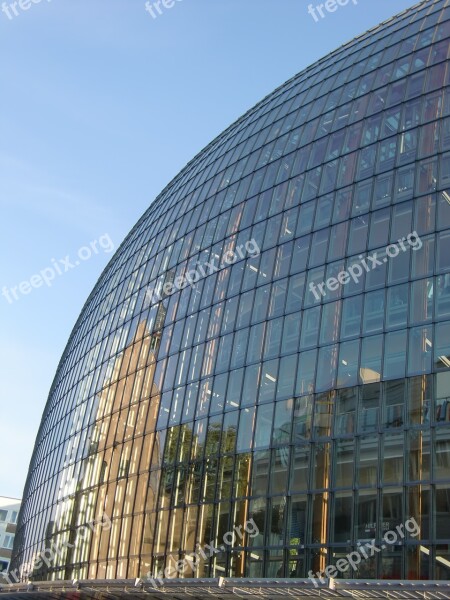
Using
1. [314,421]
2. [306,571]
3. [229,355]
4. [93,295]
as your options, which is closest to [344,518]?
[306,571]

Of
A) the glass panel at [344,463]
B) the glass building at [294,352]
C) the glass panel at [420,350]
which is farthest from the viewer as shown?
the glass panel at [344,463]

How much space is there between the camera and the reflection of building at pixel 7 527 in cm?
12281

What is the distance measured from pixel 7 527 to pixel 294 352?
343 ft

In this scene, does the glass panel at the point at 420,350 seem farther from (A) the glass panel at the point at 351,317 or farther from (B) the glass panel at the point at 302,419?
(B) the glass panel at the point at 302,419

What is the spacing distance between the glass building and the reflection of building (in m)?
74.2

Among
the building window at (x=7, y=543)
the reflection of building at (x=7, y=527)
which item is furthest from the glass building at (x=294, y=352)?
the building window at (x=7, y=543)

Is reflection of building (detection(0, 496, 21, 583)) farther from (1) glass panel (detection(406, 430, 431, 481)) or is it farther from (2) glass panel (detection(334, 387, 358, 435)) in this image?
(1) glass panel (detection(406, 430, 431, 481))

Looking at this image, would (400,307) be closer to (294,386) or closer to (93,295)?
(294,386)

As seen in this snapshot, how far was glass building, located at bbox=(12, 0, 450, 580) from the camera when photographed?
2873 centimetres

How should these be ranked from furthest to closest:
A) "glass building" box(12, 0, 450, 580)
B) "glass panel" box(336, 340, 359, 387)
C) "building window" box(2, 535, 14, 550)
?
"building window" box(2, 535, 14, 550), "glass panel" box(336, 340, 359, 387), "glass building" box(12, 0, 450, 580)

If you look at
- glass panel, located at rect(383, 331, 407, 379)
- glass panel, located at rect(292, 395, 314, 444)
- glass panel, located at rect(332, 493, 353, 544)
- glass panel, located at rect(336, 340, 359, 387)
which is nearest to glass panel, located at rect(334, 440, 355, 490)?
glass panel, located at rect(332, 493, 353, 544)

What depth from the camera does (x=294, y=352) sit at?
113ft

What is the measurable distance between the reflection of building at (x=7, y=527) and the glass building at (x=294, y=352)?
7424 centimetres

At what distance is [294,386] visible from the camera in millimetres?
33438
